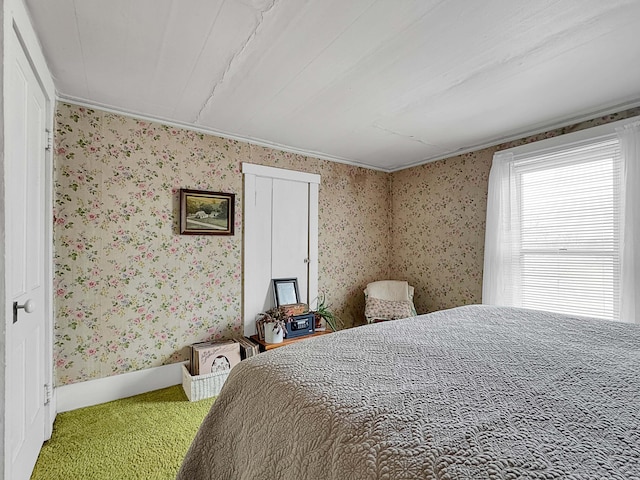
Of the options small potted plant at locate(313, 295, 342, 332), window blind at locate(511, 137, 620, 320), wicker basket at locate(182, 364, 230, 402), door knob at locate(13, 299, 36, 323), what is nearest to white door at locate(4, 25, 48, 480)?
door knob at locate(13, 299, 36, 323)

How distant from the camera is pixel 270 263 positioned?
3230mm

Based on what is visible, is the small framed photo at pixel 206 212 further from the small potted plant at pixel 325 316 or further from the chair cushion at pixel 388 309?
the chair cushion at pixel 388 309

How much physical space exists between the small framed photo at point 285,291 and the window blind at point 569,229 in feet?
6.91

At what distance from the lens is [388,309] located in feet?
11.5

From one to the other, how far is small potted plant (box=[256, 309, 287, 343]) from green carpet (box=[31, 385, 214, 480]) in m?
0.67

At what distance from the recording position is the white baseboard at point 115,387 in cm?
228

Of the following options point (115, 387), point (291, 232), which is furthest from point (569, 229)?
point (115, 387)

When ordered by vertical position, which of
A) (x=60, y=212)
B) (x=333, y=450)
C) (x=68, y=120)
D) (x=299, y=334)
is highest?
(x=68, y=120)

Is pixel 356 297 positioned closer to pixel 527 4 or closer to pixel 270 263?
pixel 270 263

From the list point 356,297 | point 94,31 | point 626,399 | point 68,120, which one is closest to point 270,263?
point 356,297

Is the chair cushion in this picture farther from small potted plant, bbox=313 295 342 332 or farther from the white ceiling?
the white ceiling

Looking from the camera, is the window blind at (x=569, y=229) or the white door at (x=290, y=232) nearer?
the window blind at (x=569, y=229)

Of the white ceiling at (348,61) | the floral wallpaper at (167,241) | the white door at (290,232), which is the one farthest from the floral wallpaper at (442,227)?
the white door at (290,232)

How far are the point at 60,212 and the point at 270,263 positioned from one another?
1.71 meters
